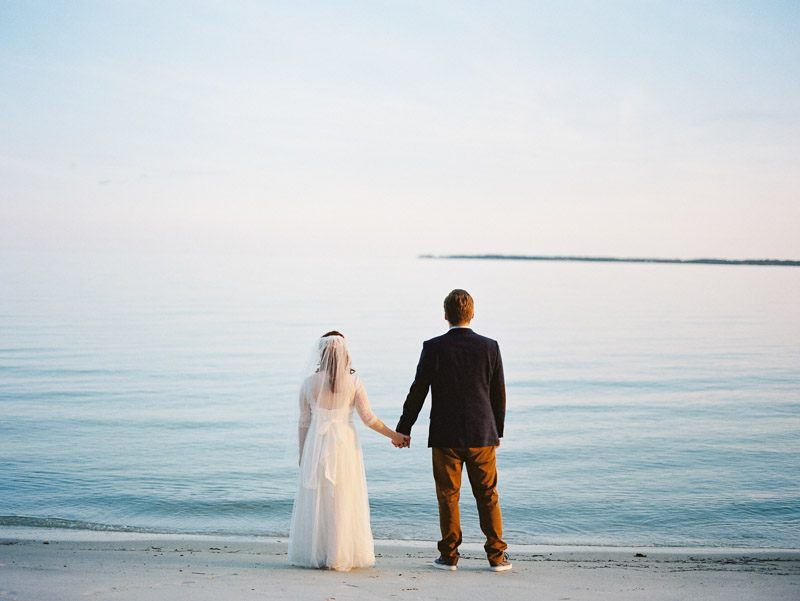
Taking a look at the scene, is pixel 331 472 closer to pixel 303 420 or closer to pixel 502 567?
pixel 303 420

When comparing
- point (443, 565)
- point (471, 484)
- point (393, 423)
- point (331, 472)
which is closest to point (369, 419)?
point (331, 472)

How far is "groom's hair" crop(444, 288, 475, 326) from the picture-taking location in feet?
17.4

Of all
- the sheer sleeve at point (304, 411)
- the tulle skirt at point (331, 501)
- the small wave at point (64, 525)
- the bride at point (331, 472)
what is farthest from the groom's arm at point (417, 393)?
the small wave at point (64, 525)

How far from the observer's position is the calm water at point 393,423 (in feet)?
29.2

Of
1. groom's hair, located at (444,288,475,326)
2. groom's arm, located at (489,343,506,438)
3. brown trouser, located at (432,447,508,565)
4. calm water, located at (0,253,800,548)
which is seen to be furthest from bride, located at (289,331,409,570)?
calm water, located at (0,253,800,548)

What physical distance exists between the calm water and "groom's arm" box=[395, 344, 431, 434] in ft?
4.22

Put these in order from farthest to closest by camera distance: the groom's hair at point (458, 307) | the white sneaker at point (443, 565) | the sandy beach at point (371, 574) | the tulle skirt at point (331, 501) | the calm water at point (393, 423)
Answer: the calm water at point (393, 423)
the white sneaker at point (443, 565)
the tulle skirt at point (331, 501)
the groom's hair at point (458, 307)
the sandy beach at point (371, 574)

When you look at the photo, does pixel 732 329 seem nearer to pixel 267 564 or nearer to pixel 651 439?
pixel 651 439

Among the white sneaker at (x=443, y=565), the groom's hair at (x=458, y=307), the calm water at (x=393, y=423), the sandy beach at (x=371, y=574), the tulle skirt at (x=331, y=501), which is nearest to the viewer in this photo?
the sandy beach at (x=371, y=574)

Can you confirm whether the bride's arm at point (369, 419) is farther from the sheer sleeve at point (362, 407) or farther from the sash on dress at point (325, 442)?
the sash on dress at point (325, 442)

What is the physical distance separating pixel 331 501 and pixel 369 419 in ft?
2.09

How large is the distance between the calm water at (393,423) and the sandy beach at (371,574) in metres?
A: 1.13

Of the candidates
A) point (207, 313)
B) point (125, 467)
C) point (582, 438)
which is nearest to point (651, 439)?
point (582, 438)

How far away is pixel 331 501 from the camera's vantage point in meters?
5.42
